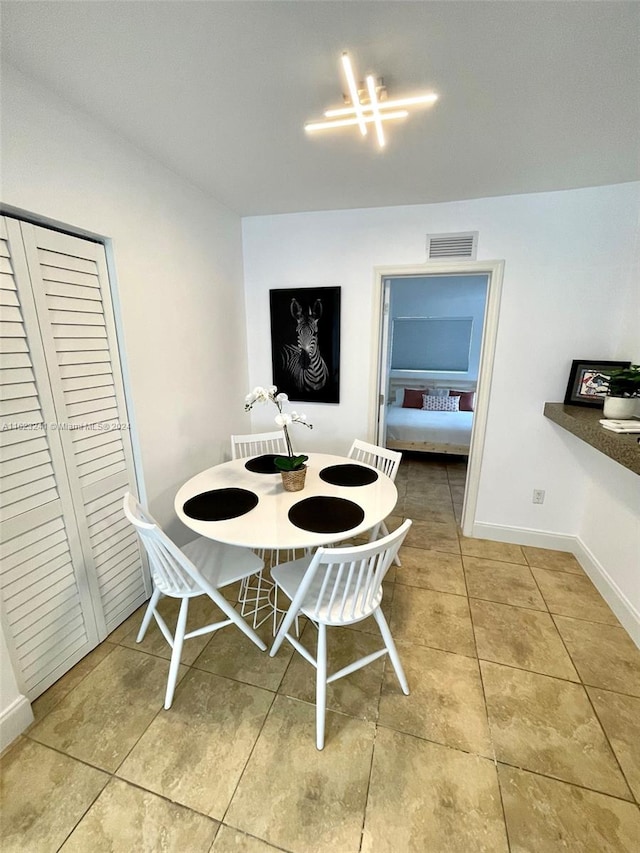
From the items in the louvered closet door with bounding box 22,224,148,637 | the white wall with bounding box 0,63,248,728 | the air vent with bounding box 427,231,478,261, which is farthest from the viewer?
the air vent with bounding box 427,231,478,261

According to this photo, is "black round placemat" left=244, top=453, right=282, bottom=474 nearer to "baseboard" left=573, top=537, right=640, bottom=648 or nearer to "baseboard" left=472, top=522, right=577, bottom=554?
"baseboard" left=472, top=522, right=577, bottom=554

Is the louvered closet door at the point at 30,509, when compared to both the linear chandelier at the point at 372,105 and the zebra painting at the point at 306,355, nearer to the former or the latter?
the linear chandelier at the point at 372,105

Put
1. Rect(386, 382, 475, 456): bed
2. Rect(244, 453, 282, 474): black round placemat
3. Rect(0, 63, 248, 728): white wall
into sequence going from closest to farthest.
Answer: Rect(0, 63, 248, 728): white wall < Rect(244, 453, 282, 474): black round placemat < Rect(386, 382, 475, 456): bed

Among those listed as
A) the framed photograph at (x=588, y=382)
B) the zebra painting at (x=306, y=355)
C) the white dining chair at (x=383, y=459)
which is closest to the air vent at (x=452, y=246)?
the zebra painting at (x=306, y=355)

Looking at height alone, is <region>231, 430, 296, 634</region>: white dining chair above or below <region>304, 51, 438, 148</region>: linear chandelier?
below

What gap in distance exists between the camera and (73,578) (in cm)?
162

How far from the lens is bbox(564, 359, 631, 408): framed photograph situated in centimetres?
217

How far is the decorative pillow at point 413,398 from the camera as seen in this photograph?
4.90m

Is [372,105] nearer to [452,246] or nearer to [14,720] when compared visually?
[452,246]

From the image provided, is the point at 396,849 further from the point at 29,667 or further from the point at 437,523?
the point at 437,523

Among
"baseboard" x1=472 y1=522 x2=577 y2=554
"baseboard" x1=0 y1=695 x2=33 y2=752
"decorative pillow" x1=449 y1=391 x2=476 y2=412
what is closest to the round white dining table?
"baseboard" x1=0 y1=695 x2=33 y2=752

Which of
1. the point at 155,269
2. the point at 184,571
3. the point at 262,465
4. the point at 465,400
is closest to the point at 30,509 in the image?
the point at 184,571

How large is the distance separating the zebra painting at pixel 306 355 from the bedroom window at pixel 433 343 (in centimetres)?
318

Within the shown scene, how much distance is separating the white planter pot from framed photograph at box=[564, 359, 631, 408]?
0.96ft
